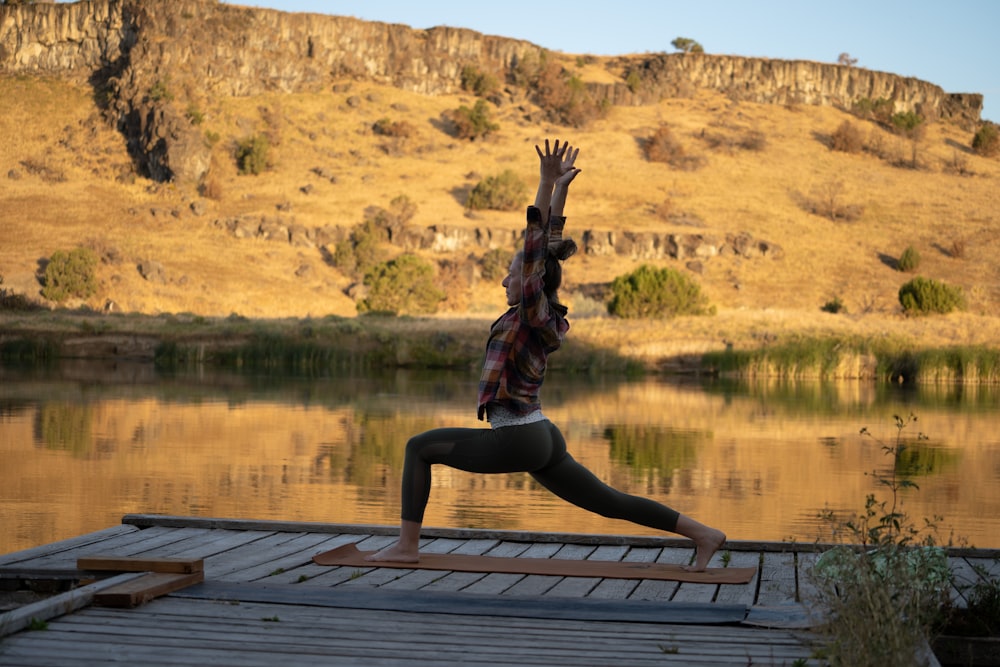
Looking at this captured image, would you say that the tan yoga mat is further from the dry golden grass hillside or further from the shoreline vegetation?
the dry golden grass hillside

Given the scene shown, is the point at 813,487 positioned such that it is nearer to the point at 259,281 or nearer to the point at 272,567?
the point at 272,567

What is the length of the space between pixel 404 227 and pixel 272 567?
53489mm

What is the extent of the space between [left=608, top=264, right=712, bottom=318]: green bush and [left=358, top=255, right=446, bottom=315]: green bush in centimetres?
903

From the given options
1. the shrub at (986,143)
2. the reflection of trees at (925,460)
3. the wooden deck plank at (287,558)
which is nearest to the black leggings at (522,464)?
the wooden deck plank at (287,558)

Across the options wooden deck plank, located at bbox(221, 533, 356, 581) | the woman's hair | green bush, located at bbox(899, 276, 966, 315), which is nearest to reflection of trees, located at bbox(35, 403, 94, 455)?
wooden deck plank, located at bbox(221, 533, 356, 581)

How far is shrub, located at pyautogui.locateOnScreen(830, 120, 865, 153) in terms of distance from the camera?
7912 cm

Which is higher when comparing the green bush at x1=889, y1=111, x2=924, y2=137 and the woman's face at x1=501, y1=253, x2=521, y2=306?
the green bush at x1=889, y1=111, x2=924, y2=137

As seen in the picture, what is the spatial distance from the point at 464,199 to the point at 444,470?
5126 cm

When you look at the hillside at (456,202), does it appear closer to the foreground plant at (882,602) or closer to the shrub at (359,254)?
the shrub at (359,254)

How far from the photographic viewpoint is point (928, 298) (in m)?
42.3

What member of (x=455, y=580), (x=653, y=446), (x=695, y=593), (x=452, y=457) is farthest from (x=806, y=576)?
(x=653, y=446)

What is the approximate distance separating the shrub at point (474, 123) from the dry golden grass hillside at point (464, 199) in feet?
3.14

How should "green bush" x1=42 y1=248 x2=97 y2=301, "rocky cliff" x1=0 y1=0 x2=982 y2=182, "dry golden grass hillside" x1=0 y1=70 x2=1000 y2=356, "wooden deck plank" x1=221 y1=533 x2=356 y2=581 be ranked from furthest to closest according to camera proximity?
"rocky cliff" x1=0 y1=0 x2=982 y2=182 → "dry golden grass hillside" x1=0 y1=70 x2=1000 y2=356 → "green bush" x1=42 y1=248 x2=97 y2=301 → "wooden deck plank" x1=221 y1=533 x2=356 y2=581

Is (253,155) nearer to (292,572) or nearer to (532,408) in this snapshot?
(292,572)
